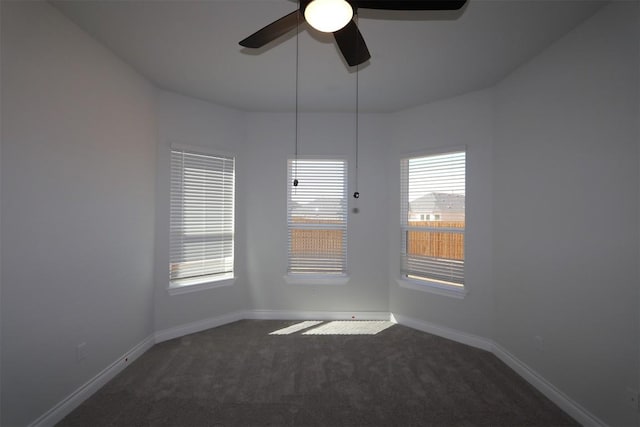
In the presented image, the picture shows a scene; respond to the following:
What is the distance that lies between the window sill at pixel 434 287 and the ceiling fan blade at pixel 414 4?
2.85 meters

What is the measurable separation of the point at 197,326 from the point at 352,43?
3.45 meters

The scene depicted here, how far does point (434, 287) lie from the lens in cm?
360

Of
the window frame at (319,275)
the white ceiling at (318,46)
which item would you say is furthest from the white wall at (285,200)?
the white ceiling at (318,46)

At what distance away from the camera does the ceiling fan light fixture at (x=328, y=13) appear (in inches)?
54.8

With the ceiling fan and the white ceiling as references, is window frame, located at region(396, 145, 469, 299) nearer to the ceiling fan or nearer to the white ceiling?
the white ceiling

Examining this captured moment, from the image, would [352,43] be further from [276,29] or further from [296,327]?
[296,327]

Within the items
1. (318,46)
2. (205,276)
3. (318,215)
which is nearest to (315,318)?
(318,215)

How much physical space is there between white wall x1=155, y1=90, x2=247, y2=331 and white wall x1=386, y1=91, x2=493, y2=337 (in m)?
2.23
